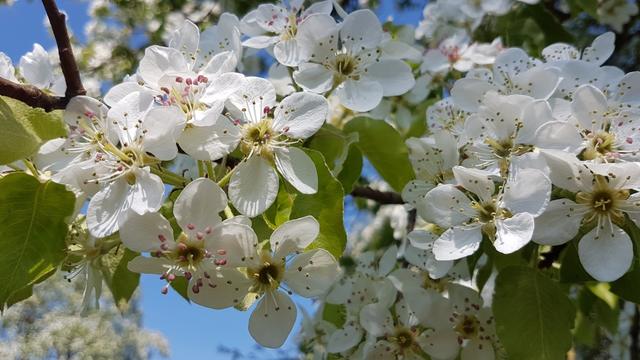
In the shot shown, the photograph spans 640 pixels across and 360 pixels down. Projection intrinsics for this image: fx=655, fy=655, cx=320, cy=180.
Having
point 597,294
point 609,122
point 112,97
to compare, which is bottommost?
point 597,294

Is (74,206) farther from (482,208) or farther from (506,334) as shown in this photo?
(506,334)

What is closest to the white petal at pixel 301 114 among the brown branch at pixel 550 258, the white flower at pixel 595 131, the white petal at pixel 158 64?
the white petal at pixel 158 64

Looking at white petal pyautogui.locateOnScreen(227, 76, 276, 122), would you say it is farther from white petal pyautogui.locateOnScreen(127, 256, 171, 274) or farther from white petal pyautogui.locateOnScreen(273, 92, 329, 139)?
white petal pyautogui.locateOnScreen(127, 256, 171, 274)

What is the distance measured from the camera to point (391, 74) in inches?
63.4

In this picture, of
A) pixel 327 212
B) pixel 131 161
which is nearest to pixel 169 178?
pixel 131 161

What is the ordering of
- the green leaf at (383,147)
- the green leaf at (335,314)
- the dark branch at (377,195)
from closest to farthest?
the green leaf at (383,147)
the green leaf at (335,314)
the dark branch at (377,195)

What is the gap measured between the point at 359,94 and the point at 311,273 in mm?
532

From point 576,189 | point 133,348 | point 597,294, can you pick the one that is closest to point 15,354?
point 133,348

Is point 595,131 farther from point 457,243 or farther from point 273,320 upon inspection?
point 273,320

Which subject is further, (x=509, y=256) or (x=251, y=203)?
(x=509, y=256)

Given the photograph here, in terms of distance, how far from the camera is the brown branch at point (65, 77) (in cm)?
121

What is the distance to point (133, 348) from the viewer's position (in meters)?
6.59

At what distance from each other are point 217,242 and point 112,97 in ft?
1.17

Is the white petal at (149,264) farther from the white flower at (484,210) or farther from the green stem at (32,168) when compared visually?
the white flower at (484,210)
